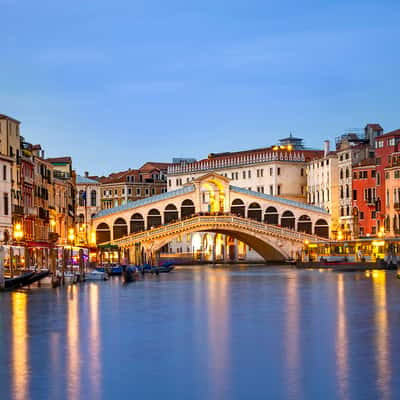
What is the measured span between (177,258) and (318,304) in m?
69.3

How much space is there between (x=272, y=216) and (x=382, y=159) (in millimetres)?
10194

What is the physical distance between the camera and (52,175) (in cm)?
6950

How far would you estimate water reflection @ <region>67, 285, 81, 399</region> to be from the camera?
16.0 meters

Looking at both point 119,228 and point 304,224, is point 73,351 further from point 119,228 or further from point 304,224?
point 304,224

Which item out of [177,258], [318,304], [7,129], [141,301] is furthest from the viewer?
[177,258]

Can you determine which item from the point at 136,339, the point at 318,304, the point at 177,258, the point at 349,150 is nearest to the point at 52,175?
the point at 349,150

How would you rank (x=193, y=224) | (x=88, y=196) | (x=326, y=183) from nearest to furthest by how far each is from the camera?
(x=193, y=224), (x=326, y=183), (x=88, y=196)

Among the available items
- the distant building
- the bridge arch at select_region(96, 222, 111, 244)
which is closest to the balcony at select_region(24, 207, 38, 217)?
the bridge arch at select_region(96, 222, 111, 244)

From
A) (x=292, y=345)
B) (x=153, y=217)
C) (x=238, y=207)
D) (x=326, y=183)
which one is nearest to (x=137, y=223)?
(x=153, y=217)

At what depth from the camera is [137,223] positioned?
8562 cm

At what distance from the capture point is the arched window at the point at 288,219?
8662 centimetres

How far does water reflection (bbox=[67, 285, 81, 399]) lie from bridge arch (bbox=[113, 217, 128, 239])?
168ft

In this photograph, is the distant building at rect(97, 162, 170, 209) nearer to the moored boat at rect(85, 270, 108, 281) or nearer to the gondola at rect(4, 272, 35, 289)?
the moored boat at rect(85, 270, 108, 281)

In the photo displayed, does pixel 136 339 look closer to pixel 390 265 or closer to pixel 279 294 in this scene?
pixel 279 294
